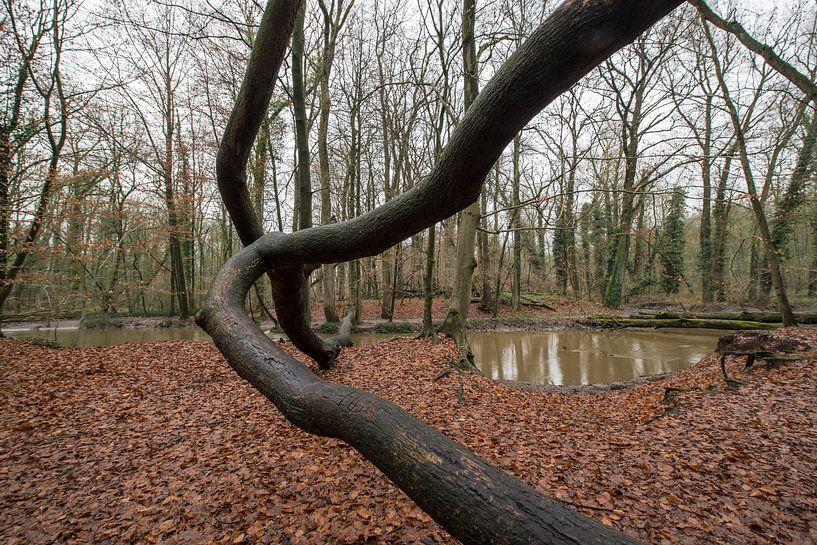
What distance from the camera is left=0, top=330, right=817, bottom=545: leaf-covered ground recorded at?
2.58 meters

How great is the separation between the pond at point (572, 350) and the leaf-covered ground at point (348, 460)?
3.20m

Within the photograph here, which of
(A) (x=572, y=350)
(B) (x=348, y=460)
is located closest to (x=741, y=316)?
(A) (x=572, y=350)

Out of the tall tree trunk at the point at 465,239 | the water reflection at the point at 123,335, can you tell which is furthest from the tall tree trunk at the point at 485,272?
Answer: the water reflection at the point at 123,335

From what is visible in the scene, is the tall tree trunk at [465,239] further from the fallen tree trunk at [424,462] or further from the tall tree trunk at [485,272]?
the tall tree trunk at [485,272]

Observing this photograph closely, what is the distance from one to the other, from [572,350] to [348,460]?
36.2 ft

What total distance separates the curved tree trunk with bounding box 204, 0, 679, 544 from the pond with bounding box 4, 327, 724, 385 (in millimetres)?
7973

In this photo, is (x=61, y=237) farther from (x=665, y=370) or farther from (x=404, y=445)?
(x=665, y=370)

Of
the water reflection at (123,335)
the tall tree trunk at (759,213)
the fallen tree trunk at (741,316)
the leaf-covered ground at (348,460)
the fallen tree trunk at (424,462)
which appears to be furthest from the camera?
the water reflection at (123,335)

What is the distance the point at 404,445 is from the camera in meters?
1.45

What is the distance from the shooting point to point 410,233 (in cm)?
203

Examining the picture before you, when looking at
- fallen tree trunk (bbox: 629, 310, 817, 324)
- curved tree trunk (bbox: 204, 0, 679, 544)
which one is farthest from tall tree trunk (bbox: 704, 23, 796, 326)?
curved tree trunk (bbox: 204, 0, 679, 544)

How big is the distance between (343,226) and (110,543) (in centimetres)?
280

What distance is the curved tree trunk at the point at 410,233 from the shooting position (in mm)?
1147

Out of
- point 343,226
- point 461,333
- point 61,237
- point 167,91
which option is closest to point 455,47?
point 461,333
